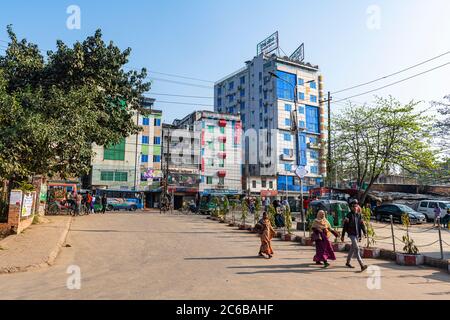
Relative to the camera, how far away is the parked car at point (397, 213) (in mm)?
26516

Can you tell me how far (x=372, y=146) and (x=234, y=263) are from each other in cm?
2252

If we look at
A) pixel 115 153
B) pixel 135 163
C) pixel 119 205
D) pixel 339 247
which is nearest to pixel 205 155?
pixel 135 163

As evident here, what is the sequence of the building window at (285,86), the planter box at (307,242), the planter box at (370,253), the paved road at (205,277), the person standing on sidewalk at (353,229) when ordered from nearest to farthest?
the paved road at (205,277)
the person standing on sidewalk at (353,229)
the planter box at (370,253)
the planter box at (307,242)
the building window at (285,86)

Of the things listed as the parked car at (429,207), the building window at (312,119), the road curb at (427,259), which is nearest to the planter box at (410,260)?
the road curb at (427,259)

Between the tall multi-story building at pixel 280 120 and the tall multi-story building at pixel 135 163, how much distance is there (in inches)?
579

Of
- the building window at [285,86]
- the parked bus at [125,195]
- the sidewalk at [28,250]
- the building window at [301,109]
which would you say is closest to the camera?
the sidewalk at [28,250]

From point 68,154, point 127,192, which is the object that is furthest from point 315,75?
point 68,154

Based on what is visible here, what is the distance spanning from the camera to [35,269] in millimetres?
8430

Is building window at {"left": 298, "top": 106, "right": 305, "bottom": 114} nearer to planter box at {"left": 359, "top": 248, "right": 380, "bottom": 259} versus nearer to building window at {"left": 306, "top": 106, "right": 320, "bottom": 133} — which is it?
A: building window at {"left": 306, "top": 106, "right": 320, "bottom": 133}

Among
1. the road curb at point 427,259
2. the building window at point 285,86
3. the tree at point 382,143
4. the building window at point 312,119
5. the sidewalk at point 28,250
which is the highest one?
the building window at point 285,86

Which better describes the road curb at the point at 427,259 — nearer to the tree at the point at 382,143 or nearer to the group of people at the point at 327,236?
the group of people at the point at 327,236

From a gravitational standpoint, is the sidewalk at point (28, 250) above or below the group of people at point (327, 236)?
below

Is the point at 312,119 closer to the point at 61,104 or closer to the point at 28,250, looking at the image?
the point at 61,104
